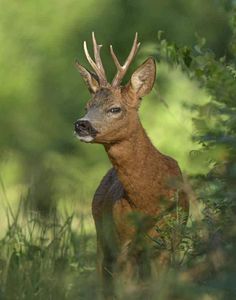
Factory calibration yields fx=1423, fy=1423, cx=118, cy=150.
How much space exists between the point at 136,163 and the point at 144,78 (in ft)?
3.39

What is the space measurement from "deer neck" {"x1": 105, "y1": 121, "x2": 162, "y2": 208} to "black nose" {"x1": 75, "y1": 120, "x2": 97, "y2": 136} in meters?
0.19

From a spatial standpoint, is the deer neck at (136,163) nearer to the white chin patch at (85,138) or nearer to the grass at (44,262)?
the white chin patch at (85,138)

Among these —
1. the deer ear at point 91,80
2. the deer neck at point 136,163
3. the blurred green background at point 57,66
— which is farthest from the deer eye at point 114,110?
the blurred green background at point 57,66

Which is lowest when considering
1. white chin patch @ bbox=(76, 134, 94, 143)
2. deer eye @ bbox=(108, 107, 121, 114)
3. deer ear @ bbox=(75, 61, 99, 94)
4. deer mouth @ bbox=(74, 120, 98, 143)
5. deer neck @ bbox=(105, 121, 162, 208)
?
deer neck @ bbox=(105, 121, 162, 208)

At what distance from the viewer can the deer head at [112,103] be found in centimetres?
976

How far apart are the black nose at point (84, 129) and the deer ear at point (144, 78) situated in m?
0.79

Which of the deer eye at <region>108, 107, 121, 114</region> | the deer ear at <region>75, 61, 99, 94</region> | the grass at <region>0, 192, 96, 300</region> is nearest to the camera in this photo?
the grass at <region>0, 192, 96, 300</region>

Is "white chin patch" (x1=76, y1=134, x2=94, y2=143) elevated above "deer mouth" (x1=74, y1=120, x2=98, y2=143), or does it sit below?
below

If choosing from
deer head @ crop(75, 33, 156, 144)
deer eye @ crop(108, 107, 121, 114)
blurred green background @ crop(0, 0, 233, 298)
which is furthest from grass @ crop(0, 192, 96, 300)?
blurred green background @ crop(0, 0, 233, 298)

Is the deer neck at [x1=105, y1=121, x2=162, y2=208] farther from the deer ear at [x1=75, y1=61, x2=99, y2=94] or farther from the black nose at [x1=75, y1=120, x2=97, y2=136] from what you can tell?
the deer ear at [x1=75, y1=61, x2=99, y2=94]

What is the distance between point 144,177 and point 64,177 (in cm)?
599

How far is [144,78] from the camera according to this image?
10555 millimetres

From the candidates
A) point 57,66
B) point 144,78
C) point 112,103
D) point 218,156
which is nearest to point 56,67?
point 57,66

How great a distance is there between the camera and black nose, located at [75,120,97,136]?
9.66 meters
